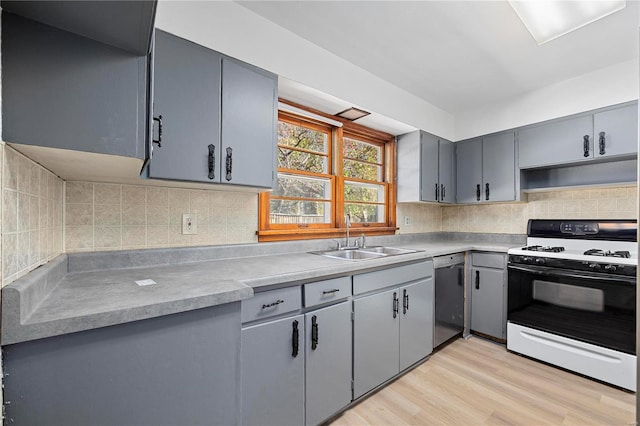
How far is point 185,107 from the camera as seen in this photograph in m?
1.45

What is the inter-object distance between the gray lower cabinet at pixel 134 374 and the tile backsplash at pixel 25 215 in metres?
0.25

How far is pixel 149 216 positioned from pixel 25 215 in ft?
2.36

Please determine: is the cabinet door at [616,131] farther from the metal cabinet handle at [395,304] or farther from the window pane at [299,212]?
the window pane at [299,212]

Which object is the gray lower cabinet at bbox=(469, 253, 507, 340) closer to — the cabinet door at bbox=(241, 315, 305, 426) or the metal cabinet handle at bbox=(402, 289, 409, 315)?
the metal cabinet handle at bbox=(402, 289, 409, 315)

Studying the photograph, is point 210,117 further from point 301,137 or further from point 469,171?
point 469,171

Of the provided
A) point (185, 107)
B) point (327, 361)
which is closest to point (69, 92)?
point (185, 107)

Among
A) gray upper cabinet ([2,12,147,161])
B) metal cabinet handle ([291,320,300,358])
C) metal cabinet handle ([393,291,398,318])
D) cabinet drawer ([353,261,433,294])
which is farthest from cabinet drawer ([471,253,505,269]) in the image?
gray upper cabinet ([2,12,147,161])

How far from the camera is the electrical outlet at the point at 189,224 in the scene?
1728 millimetres

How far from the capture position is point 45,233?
111 cm

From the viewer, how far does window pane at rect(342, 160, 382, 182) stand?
2801mm

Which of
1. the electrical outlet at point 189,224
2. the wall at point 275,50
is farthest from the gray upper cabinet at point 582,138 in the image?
the electrical outlet at point 189,224

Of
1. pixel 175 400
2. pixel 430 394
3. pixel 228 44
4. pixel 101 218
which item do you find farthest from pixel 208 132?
pixel 430 394

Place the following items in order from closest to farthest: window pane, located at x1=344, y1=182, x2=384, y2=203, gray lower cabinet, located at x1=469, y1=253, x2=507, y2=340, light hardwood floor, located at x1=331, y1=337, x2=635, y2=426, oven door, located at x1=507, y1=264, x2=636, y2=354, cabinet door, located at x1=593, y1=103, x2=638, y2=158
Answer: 1. light hardwood floor, located at x1=331, y1=337, x2=635, y2=426
2. oven door, located at x1=507, y1=264, x2=636, y2=354
3. cabinet door, located at x1=593, y1=103, x2=638, y2=158
4. gray lower cabinet, located at x1=469, y1=253, x2=507, y2=340
5. window pane, located at x1=344, y1=182, x2=384, y2=203

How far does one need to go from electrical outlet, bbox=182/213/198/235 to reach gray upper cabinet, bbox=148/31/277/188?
0.35 m
